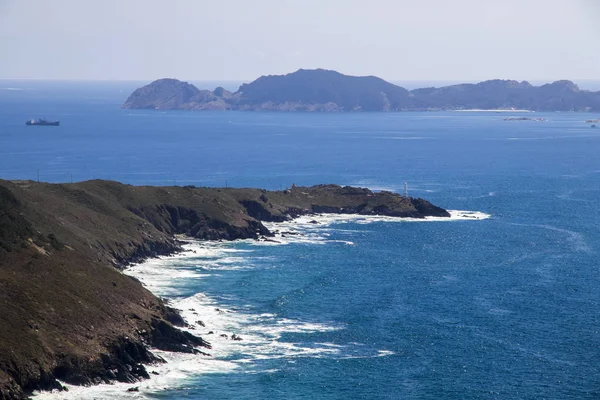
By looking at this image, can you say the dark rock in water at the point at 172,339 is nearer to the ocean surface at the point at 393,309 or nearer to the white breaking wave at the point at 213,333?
the white breaking wave at the point at 213,333

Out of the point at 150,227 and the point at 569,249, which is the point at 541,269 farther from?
the point at 150,227

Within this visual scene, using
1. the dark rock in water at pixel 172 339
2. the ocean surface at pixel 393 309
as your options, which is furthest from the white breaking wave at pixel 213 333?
the dark rock in water at pixel 172 339

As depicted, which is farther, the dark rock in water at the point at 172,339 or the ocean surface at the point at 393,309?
the dark rock in water at the point at 172,339

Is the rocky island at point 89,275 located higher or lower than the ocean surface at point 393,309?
higher

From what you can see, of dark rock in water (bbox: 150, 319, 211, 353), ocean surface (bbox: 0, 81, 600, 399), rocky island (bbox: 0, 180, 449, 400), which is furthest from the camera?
dark rock in water (bbox: 150, 319, 211, 353)

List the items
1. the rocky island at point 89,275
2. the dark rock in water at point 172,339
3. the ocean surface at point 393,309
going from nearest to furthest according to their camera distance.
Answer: the rocky island at point 89,275, the ocean surface at point 393,309, the dark rock in water at point 172,339

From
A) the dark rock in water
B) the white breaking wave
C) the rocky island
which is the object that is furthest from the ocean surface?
the rocky island

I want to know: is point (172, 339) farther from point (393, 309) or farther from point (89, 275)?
point (393, 309)

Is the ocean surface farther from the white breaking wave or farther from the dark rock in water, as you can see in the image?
the dark rock in water

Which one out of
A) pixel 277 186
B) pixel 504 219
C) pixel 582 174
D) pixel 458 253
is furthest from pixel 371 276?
pixel 582 174
